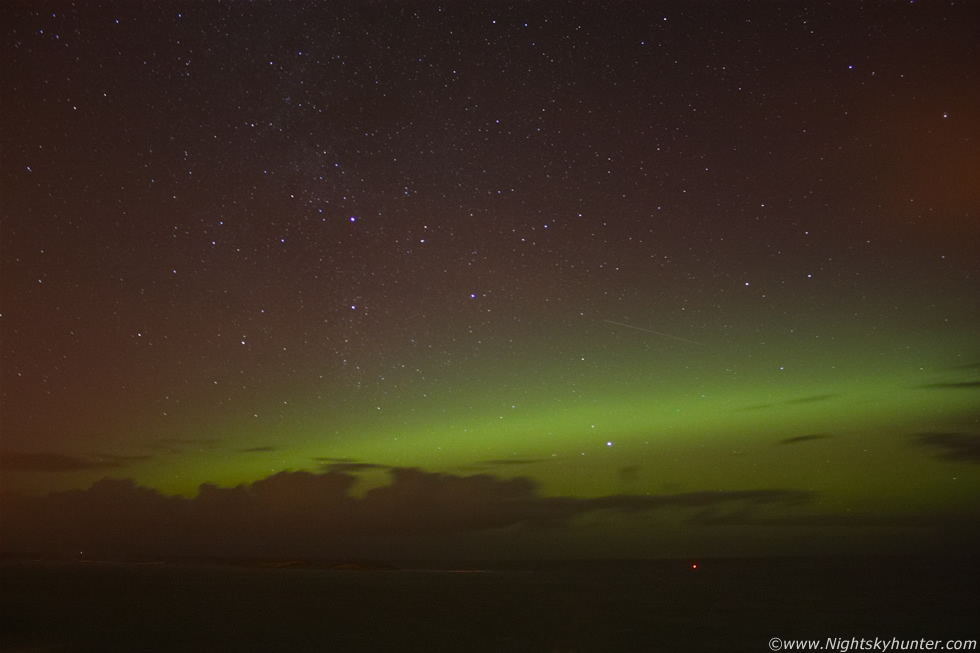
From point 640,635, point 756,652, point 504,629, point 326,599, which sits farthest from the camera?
point 326,599

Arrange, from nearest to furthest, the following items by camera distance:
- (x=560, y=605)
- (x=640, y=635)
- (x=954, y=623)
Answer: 1. (x=640, y=635)
2. (x=954, y=623)
3. (x=560, y=605)

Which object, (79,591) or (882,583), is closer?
(79,591)

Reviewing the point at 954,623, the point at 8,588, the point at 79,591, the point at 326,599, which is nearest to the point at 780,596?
the point at 954,623

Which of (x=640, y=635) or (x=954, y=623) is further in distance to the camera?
(x=954, y=623)

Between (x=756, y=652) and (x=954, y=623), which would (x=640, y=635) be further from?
(x=954, y=623)

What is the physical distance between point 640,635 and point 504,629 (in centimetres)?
503

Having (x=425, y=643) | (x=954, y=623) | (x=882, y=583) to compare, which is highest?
(x=425, y=643)

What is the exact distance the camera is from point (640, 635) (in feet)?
80.9

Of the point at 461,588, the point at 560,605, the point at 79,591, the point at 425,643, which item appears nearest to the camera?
the point at 425,643

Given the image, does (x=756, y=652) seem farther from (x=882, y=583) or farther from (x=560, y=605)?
(x=882, y=583)

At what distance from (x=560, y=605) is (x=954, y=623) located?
1712 centimetres

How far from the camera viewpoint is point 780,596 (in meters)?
42.8

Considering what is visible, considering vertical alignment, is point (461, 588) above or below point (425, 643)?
below

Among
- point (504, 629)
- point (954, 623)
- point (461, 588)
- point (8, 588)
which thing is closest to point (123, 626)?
point (504, 629)
